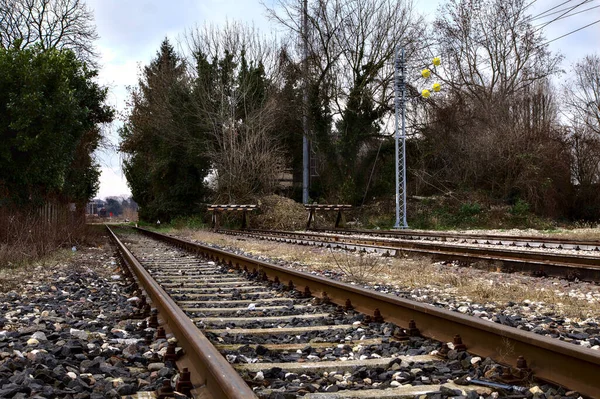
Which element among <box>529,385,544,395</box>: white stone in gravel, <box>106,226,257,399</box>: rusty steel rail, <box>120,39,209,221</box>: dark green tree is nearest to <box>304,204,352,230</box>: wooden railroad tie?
<box>120,39,209,221</box>: dark green tree

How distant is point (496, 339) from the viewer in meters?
3.71

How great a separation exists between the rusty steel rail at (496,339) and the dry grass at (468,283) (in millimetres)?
1357

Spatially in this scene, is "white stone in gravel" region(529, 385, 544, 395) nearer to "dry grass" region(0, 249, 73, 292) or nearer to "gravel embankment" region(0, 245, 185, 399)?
"gravel embankment" region(0, 245, 185, 399)

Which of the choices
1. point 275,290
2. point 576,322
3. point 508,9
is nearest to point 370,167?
point 508,9

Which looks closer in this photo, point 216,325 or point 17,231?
point 216,325

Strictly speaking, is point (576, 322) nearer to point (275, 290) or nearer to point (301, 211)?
point (275, 290)

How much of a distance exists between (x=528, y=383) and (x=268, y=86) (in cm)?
2959

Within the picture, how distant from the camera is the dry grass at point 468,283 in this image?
5809 millimetres

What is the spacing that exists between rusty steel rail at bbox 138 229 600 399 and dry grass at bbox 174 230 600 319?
136cm

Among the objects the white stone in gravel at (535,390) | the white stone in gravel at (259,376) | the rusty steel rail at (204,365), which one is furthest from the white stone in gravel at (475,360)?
the rusty steel rail at (204,365)

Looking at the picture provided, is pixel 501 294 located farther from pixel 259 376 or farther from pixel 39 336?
pixel 39 336

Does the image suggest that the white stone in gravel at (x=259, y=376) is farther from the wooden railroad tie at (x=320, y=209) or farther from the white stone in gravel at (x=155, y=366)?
the wooden railroad tie at (x=320, y=209)

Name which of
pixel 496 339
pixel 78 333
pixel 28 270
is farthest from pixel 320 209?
pixel 496 339

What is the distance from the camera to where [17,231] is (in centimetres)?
1306
